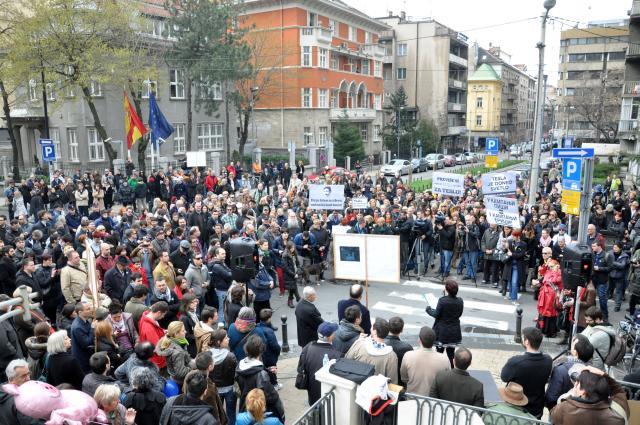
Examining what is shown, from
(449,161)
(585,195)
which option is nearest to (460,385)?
(585,195)

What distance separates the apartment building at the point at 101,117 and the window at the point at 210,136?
218cm

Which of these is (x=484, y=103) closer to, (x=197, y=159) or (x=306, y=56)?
(x=306, y=56)

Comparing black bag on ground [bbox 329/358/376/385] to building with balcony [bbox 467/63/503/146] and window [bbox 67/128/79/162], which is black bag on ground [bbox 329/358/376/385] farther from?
building with balcony [bbox 467/63/503/146]

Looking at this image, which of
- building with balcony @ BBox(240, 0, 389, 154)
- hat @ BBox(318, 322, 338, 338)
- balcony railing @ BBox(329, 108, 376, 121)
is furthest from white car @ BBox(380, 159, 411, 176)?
hat @ BBox(318, 322, 338, 338)

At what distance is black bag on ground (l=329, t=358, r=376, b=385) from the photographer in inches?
216

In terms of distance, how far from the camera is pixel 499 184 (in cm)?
1608

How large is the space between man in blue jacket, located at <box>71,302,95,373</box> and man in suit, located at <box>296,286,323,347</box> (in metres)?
2.96

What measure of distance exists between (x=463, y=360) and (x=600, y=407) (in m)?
1.33

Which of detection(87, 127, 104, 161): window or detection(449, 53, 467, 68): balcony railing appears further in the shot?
detection(449, 53, 467, 68): balcony railing

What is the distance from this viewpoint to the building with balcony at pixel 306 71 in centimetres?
4500

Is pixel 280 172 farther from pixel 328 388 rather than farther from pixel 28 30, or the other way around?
pixel 328 388

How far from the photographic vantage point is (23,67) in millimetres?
25125

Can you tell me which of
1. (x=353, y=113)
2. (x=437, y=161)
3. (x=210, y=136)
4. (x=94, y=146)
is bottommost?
(x=437, y=161)

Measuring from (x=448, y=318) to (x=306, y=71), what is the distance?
4028cm
